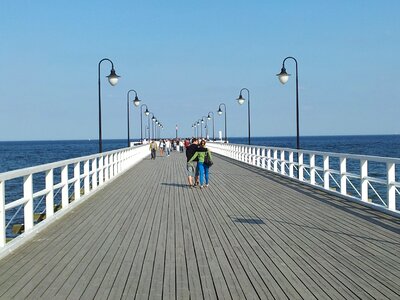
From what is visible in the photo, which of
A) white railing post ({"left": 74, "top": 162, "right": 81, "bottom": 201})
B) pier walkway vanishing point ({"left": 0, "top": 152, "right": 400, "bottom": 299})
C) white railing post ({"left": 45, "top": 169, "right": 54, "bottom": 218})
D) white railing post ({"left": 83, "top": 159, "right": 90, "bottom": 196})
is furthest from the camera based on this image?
white railing post ({"left": 83, "top": 159, "right": 90, "bottom": 196})

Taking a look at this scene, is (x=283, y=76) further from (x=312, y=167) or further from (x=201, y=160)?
(x=201, y=160)

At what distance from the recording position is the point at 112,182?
1917 cm

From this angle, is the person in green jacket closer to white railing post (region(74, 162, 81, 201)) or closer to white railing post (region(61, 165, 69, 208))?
white railing post (region(74, 162, 81, 201))

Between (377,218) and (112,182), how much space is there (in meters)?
11.2

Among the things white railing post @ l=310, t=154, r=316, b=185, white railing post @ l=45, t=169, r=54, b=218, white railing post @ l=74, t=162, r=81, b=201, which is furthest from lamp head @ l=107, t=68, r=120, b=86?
white railing post @ l=45, t=169, r=54, b=218

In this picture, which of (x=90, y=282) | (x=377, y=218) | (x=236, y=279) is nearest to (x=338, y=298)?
(x=236, y=279)

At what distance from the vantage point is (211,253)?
7176 mm

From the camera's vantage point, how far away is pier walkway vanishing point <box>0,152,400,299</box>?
18.0ft

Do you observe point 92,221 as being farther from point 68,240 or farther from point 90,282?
point 90,282

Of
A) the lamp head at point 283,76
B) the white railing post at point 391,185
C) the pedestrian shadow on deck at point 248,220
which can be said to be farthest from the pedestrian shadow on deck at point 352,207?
the lamp head at point 283,76

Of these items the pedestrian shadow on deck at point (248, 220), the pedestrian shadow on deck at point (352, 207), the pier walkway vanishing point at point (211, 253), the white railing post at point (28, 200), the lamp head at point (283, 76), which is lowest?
the pier walkway vanishing point at point (211, 253)

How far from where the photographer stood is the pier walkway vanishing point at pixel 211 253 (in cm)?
550

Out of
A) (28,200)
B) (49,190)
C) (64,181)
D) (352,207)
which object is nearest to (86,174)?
(64,181)

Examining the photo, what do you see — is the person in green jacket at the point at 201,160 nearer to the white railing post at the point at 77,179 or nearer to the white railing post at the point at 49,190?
the white railing post at the point at 77,179
